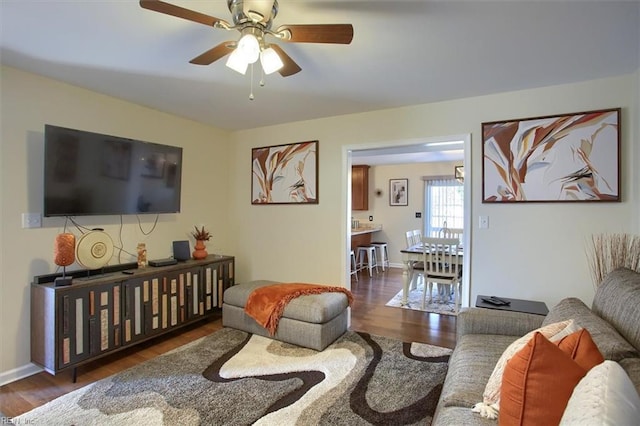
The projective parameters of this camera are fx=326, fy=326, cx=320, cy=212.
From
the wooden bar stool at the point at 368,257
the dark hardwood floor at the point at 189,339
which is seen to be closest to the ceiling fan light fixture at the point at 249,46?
the dark hardwood floor at the point at 189,339

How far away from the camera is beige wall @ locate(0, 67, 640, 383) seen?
97.5 inches

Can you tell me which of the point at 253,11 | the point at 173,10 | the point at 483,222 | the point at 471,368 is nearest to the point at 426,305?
the point at 483,222

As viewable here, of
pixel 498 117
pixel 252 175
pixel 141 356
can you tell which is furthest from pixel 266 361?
pixel 498 117

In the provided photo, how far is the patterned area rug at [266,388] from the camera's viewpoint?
192 cm

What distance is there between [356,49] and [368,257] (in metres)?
4.82

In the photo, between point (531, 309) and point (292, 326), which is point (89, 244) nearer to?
point (292, 326)

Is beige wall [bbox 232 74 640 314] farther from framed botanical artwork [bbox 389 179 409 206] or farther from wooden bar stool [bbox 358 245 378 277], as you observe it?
framed botanical artwork [bbox 389 179 409 206]

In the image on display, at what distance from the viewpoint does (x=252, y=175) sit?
4.23 metres

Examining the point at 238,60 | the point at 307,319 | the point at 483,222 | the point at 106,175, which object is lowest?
the point at 307,319

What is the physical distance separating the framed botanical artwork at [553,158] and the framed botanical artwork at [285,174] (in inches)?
70.9

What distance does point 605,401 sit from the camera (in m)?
0.75

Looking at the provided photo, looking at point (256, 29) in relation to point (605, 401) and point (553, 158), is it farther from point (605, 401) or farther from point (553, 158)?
point (553, 158)

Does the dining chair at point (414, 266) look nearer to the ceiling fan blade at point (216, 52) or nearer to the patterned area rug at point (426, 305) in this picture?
the patterned area rug at point (426, 305)

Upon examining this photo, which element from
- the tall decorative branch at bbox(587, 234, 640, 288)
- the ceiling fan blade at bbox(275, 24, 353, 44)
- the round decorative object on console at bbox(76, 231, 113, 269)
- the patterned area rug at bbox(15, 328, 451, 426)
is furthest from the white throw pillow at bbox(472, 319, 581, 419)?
the round decorative object on console at bbox(76, 231, 113, 269)
